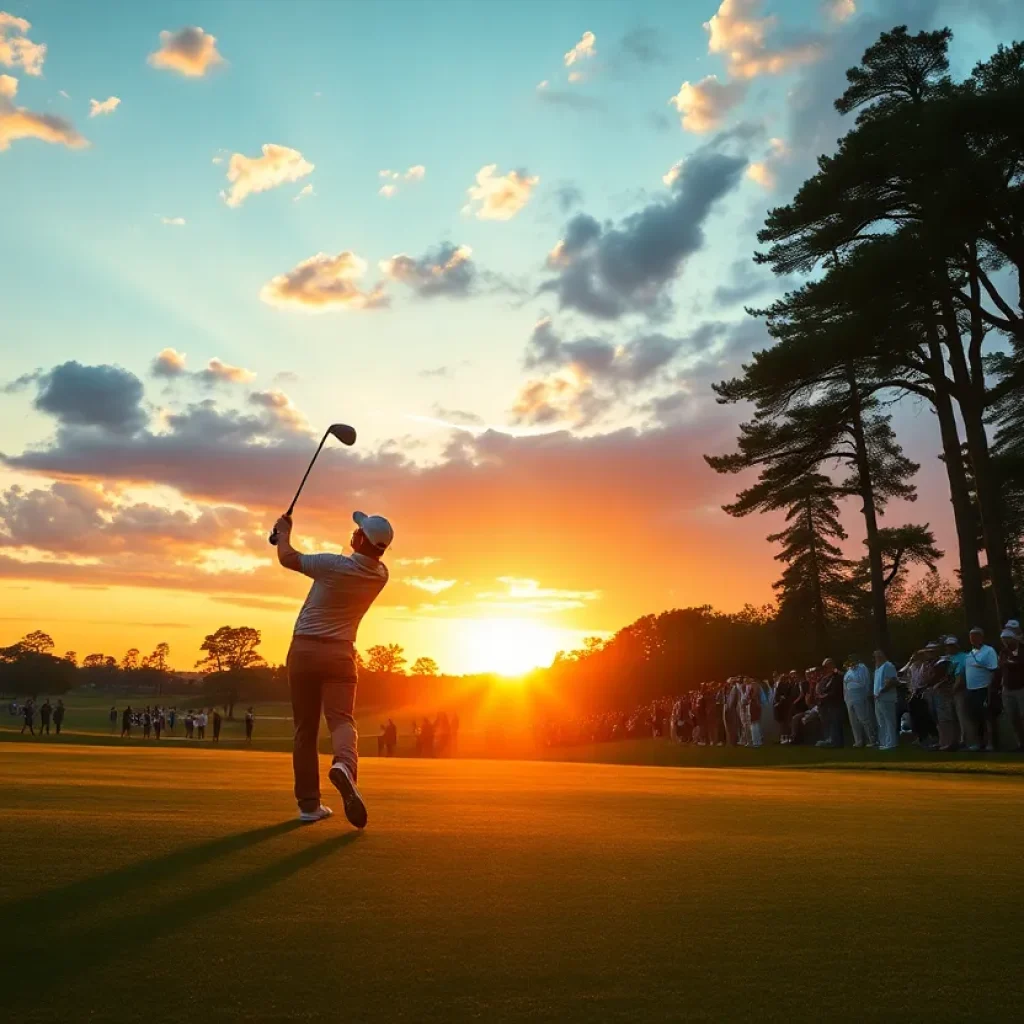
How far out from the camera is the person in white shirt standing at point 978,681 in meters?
20.9

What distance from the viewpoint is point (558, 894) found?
4742 mm

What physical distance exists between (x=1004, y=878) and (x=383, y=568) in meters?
4.36

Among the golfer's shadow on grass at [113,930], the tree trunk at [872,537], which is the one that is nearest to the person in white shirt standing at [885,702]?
the tree trunk at [872,537]

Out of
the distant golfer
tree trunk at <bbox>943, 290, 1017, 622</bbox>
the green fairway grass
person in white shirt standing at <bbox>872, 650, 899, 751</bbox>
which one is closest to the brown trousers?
the distant golfer

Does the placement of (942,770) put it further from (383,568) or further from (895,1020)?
(895,1020)

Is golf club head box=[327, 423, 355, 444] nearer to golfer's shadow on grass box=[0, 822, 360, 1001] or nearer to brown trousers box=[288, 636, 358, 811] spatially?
brown trousers box=[288, 636, 358, 811]

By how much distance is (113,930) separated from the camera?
12.7ft

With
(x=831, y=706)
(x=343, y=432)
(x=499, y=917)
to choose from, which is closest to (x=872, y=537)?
(x=831, y=706)

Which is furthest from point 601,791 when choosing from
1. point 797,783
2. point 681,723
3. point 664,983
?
point 681,723

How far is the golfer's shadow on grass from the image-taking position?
342 centimetres

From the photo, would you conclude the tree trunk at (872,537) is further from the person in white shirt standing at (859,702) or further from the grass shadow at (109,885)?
the grass shadow at (109,885)

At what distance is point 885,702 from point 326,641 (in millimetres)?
20228

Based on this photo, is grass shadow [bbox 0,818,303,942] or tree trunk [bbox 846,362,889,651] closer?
grass shadow [bbox 0,818,303,942]

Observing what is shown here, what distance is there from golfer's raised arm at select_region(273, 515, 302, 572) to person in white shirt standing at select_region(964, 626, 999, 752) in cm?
1624
